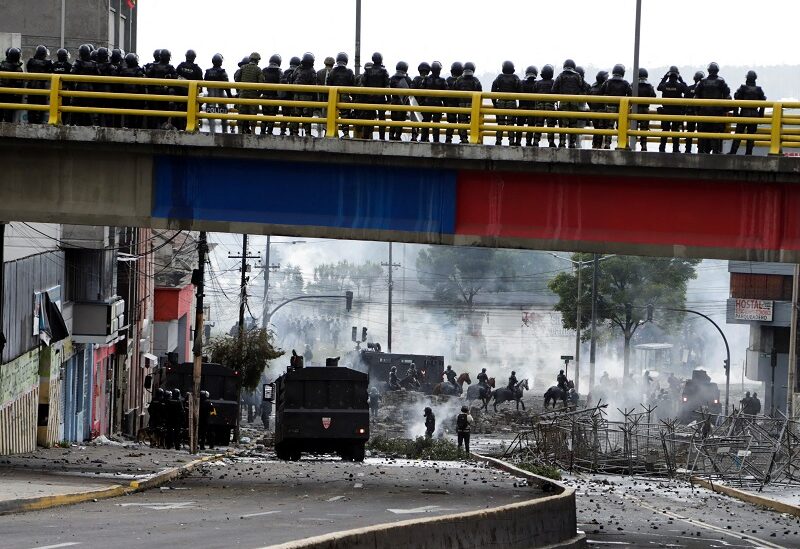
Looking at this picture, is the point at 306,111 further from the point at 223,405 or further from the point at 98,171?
the point at 223,405

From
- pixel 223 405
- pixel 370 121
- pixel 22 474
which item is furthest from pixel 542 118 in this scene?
pixel 223 405

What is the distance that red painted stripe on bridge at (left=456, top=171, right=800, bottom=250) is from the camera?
23578 mm

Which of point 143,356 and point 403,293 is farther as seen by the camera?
point 403,293

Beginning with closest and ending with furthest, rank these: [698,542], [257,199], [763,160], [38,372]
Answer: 1. [698,542]
2. [763,160]
3. [257,199]
4. [38,372]

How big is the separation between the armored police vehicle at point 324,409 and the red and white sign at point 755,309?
36.6 metres

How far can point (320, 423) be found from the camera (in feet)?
125

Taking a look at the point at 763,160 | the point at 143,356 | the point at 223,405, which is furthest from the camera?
the point at 143,356

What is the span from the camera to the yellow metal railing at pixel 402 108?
2352 centimetres

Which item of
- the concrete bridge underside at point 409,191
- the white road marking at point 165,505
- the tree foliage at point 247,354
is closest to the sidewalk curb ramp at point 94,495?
the white road marking at point 165,505

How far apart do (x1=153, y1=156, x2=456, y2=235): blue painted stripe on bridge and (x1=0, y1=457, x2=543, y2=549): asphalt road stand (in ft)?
15.2

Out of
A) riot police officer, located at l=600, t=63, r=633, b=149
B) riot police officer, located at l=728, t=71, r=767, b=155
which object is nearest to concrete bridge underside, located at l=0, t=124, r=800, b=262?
riot police officer, located at l=728, t=71, r=767, b=155

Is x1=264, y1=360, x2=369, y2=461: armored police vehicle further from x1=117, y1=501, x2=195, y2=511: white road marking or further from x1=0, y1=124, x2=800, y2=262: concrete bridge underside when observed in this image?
x1=117, y1=501, x2=195, y2=511: white road marking

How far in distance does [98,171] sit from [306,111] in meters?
3.91

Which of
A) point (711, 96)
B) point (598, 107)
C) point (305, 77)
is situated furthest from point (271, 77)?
point (711, 96)
